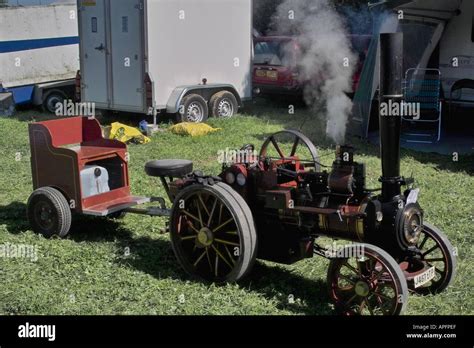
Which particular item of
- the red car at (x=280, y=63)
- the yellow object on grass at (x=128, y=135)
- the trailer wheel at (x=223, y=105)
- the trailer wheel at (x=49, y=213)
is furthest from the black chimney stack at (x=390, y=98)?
the red car at (x=280, y=63)

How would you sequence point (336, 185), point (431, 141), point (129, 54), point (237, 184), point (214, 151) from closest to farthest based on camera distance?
point (336, 185), point (237, 184), point (214, 151), point (431, 141), point (129, 54)

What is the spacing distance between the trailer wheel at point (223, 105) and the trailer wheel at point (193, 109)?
9.1 inches

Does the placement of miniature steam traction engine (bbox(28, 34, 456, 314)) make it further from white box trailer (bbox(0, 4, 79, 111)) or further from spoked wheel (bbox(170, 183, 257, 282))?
white box trailer (bbox(0, 4, 79, 111))

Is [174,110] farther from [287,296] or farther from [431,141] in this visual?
[287,296]

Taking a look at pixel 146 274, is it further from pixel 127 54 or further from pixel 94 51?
pixel 94 51

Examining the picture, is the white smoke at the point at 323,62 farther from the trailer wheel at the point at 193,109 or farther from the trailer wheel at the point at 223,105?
the trailer wheel at the point at 193,109

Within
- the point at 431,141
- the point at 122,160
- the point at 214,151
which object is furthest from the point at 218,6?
the point at 122,160

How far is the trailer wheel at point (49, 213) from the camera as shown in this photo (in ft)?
21.7

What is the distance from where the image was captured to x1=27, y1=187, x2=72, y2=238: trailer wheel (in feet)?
21.7

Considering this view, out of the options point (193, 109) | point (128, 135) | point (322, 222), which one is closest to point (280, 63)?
Result: point (193, 109)
